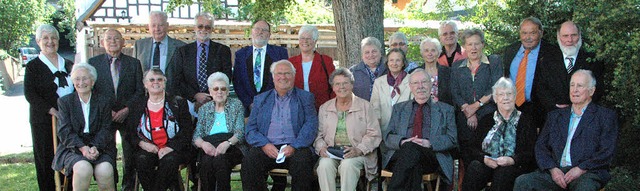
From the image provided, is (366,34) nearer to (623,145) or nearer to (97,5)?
(623,145)

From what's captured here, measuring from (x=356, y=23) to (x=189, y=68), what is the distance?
195cm

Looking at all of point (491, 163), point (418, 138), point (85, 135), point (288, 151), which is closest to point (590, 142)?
point (491, 163)

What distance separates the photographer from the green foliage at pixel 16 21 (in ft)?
118

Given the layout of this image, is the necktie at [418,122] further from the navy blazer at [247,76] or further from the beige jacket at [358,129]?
the navy blazer at [247,76]

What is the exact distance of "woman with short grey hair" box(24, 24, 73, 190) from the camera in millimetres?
6203

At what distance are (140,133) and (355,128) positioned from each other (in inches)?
71.0

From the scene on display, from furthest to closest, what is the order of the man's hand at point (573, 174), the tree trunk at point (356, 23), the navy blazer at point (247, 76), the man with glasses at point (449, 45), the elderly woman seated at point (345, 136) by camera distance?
1. the tree trunk at point (356, 23)
2. the man with glasses at point (449, 45)
3. the navy blazer at point (247, 76)
4. the elderly woman seated at point (345, 136)
5. the man's hand at point (573, 174)

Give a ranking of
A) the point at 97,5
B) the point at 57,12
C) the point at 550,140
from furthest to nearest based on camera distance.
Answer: the point at 57,12
the point at 97,5
the point at 550,140

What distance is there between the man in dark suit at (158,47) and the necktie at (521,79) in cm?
304

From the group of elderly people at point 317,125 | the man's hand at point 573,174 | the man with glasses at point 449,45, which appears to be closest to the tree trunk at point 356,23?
the man with glasses at point 449,45

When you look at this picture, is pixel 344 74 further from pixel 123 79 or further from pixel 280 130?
pixel 123 79

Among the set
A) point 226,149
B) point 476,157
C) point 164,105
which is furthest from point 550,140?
point 164,105

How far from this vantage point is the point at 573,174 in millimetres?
5059

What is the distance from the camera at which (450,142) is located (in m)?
5.59
